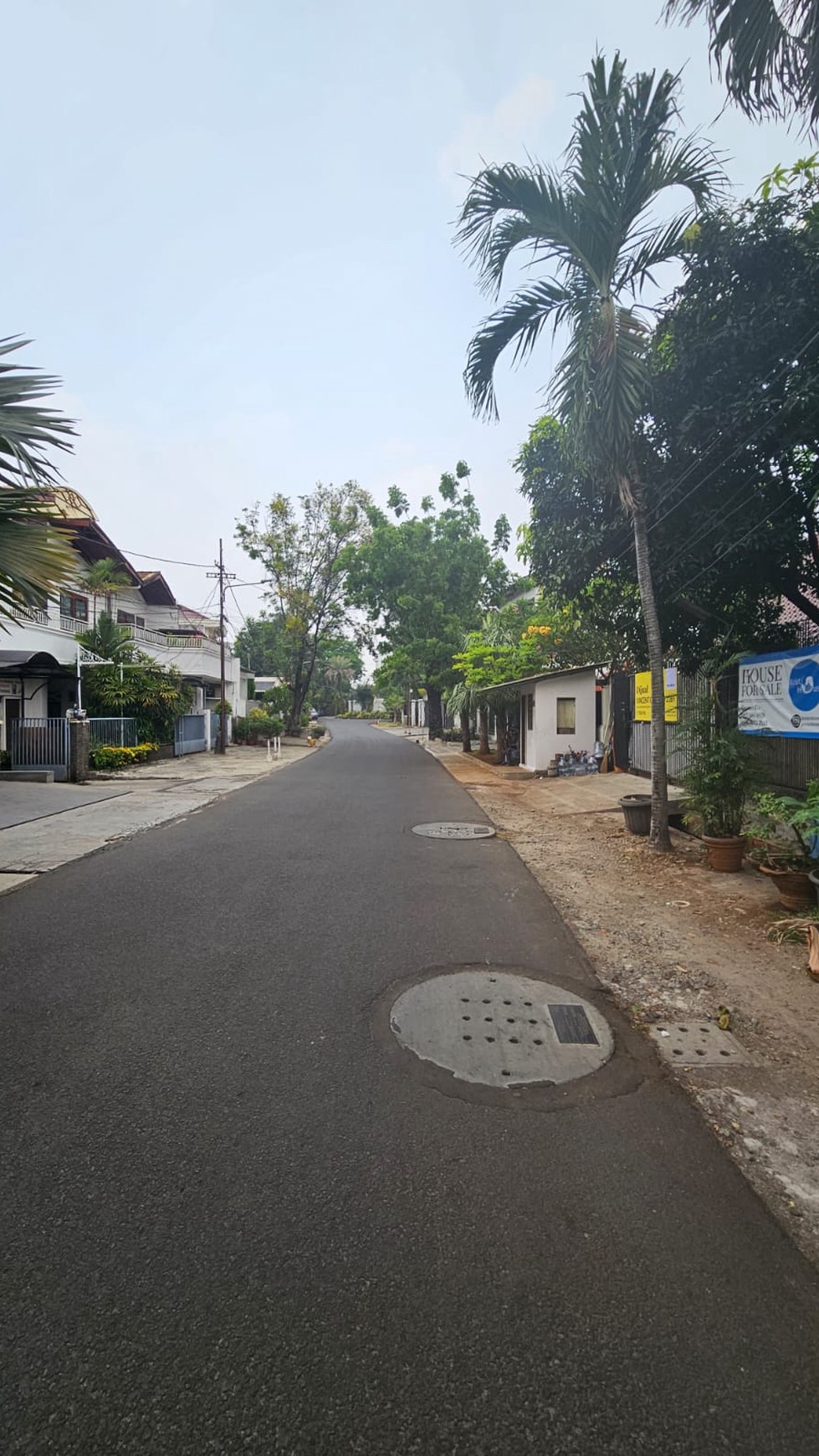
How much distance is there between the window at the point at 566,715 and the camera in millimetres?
Result: 17609

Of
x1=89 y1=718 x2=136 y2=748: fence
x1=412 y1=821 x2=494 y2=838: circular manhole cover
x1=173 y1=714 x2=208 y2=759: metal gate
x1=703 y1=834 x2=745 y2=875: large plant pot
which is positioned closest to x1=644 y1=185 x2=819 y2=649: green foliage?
x1=703 y1=834 x2=745 y2=875: large plant pot

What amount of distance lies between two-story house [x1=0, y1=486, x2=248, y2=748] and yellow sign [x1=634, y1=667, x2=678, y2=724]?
9.77 meters

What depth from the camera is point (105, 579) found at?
22.5 m

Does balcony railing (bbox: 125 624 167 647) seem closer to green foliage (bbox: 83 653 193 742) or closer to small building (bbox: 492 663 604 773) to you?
green foliage (bbox: 83 653 193 742)

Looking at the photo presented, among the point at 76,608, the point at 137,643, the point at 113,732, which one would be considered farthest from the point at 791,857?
the point at 76,608

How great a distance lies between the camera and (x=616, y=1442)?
1497mm

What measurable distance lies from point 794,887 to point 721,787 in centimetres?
155

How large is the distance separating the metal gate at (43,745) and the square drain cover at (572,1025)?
15.2 metres

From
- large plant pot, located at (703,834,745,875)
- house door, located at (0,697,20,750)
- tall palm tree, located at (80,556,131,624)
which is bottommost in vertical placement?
large plant pot, located at (703,834,745,875)

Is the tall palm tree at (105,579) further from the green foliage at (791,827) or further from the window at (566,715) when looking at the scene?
the green foliage at (791,827)

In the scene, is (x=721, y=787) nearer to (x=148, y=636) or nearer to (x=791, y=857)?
(x=791, y=857)

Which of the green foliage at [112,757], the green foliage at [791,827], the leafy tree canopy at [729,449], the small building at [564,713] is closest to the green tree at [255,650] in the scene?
the green foliage at [112,757]

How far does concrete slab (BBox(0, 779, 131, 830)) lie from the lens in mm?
10719

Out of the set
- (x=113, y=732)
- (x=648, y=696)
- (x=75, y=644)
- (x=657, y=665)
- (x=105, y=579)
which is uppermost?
(x=105, y=579)
